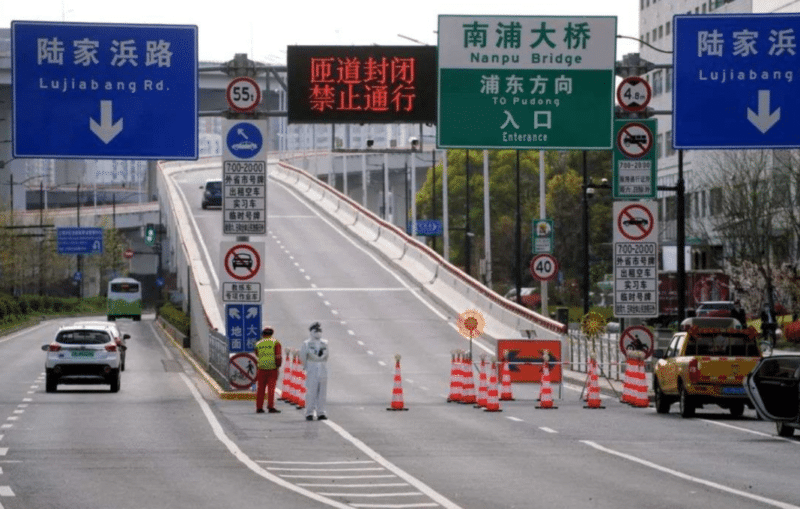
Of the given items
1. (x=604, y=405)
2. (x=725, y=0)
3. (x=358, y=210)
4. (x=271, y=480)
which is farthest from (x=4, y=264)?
(x=271, y=480)

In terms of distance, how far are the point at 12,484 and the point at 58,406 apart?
58.8ft

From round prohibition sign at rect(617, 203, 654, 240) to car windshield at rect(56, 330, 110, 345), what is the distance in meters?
13.4

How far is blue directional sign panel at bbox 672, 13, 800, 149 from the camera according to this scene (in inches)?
1352

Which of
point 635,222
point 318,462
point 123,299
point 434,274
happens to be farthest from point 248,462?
point 123,299

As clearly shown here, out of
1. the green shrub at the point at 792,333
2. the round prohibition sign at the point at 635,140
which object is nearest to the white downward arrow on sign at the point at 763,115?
the round prohibition sign at the point at 635,140

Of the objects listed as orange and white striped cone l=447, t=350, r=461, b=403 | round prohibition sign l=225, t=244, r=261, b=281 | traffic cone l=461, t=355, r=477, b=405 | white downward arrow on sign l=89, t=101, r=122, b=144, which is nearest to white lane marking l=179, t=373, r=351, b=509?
round prohibition sign l=225, t=244, r=261, b=281

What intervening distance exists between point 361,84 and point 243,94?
10.4 ft

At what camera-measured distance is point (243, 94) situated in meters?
37.4

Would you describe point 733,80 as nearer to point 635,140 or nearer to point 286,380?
point 635,140

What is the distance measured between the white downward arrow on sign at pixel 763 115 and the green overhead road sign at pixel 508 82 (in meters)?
2.81

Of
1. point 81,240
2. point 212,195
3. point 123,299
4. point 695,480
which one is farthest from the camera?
point 81,240

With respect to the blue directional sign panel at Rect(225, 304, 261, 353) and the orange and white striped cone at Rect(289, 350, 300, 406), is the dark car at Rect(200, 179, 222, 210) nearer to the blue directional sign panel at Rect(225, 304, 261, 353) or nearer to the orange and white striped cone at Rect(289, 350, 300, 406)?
the blue directional sign panel at Rect(225, 304, 261, 353)

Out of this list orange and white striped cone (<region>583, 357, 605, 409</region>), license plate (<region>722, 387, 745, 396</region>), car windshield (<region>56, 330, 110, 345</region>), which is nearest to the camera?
license plate (<region>722, 387, 745, 396</region>)

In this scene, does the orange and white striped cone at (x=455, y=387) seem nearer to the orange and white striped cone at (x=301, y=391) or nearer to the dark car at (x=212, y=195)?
the orange and white striped cone at (x=301, y=391)
